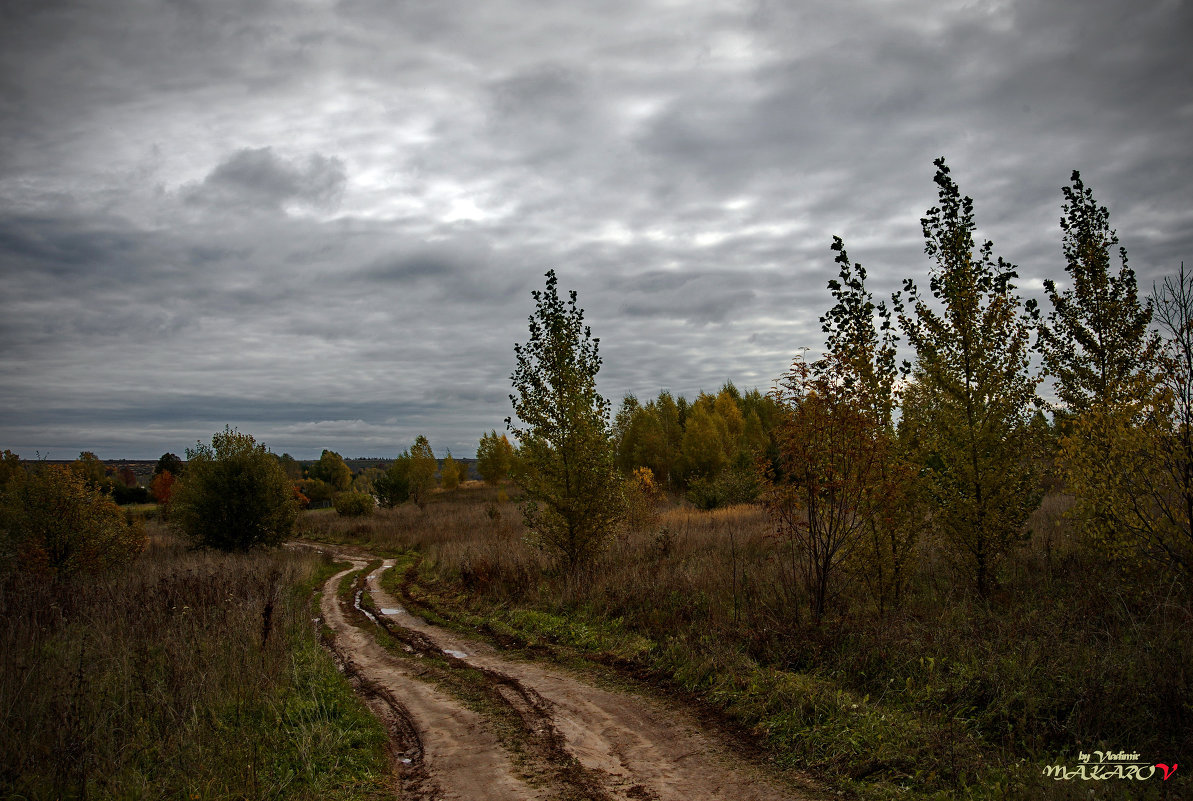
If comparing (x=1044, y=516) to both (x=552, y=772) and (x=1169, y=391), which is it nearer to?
(x=1169, y=391)

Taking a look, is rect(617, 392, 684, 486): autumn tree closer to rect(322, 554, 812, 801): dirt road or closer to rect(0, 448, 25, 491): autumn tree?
rect(0, 448, 25, 491): autumn tree

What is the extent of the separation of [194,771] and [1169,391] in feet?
40.8

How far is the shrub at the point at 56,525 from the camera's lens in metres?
18.5

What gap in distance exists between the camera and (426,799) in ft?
17.4

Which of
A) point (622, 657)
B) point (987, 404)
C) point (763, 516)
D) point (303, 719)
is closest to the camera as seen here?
point (303, 719)

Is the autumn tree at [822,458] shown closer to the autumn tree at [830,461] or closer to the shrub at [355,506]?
the autumn tree at [830,461]

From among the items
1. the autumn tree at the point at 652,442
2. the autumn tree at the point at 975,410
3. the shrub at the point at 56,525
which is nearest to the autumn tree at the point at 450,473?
the autumn tree at the point at 652,442

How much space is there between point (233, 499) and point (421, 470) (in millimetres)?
37301

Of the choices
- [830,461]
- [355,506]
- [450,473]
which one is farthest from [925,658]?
[450,473]

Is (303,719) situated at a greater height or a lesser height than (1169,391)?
lesser

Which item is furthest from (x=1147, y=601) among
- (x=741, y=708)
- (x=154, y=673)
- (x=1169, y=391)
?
(x=154, y=673)

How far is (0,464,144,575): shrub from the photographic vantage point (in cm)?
1855

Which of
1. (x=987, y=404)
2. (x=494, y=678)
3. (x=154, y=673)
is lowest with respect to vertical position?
(x=494, y=678)

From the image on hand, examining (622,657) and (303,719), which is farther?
(622,657)
